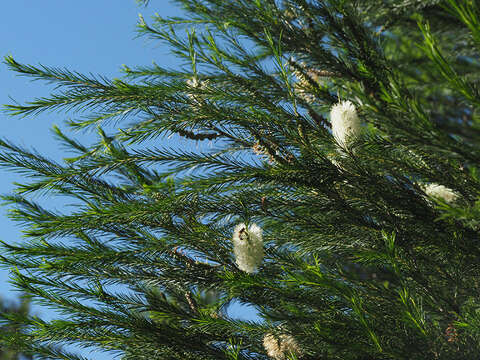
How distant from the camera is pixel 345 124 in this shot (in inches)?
58.0

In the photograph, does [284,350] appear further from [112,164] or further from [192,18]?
[192,18]

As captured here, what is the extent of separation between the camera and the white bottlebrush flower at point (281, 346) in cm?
153

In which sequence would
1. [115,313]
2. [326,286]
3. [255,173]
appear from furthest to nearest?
[115,313]
[255,173]
[326,286]

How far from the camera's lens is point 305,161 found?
137 centimetres

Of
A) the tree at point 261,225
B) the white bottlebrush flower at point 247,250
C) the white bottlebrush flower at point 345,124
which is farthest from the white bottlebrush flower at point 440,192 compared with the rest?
the white bottlebrush flower at point 247,250

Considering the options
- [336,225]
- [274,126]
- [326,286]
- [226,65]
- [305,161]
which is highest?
[226,65]

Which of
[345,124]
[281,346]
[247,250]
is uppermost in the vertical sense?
[345,124]

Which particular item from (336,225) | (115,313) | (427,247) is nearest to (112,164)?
(115,313)

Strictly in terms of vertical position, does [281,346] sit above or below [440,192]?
below

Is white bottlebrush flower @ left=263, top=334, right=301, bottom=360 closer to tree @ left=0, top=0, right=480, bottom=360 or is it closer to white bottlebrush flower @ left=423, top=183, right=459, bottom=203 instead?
tree @ left=0, top=0, right=480, bottom=360

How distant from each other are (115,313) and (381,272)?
176 centimetres

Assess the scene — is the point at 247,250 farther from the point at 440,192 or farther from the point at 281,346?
A: the point at 440,192

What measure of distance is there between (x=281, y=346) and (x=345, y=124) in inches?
27.4

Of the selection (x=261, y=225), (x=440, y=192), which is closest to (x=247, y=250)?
(x=261, y=225)
